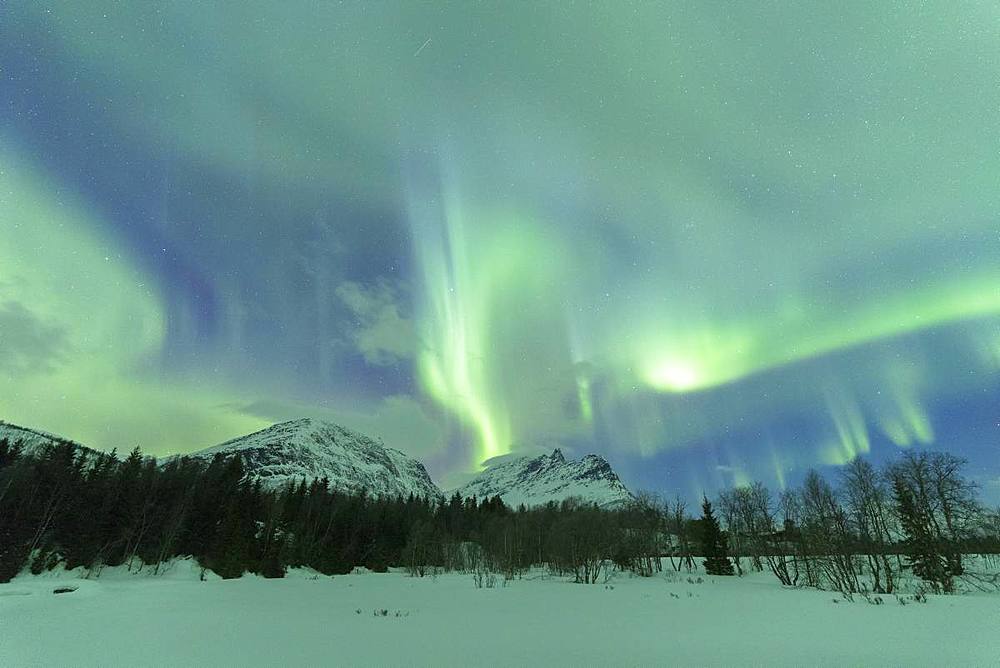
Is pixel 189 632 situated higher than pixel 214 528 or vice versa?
pixel 214 528

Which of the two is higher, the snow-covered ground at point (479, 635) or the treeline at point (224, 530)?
the treeline at point (224, 530)

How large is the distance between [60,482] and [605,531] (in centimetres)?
7548

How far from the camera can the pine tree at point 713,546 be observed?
7444cm

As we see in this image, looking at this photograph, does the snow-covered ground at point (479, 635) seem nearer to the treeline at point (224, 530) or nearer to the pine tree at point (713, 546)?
the treeline at point (224, 530)

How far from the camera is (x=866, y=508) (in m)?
61.2

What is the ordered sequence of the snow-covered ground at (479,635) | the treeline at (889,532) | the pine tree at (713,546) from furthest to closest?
the pine tree at (713,546) → the treeline at (889,532) → the snow-covered ground at (479,635)

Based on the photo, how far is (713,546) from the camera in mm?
75250

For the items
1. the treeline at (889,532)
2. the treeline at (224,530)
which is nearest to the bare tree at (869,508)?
the treeline at (889,532)

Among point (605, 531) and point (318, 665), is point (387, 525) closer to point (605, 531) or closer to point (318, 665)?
point (605, 531)

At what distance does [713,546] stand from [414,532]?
53.7 metres

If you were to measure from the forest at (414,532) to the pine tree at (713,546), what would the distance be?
211 mm

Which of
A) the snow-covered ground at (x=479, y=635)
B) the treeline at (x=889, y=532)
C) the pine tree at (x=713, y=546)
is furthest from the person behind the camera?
the pine tree at (x=713, y=546)

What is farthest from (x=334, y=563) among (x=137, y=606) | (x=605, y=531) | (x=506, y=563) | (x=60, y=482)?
(x=137, y=606)

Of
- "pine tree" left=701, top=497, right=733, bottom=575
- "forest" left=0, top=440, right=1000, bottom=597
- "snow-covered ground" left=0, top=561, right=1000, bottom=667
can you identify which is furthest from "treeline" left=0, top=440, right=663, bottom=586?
"snow-covered ground" left=0, top=561, right=1000, bottom=667
